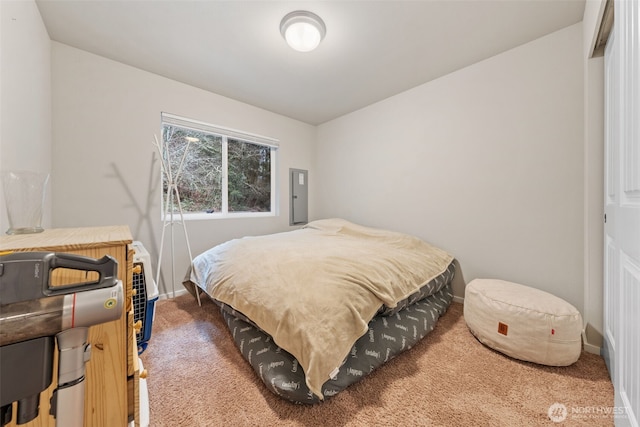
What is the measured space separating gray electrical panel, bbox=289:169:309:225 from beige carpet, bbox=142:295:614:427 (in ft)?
7.21

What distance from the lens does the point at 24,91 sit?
134 centimetres

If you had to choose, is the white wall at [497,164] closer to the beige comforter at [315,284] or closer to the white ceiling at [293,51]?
the white ceiling at [293,51]

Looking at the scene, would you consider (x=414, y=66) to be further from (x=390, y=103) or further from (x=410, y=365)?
(x=410, y=365)

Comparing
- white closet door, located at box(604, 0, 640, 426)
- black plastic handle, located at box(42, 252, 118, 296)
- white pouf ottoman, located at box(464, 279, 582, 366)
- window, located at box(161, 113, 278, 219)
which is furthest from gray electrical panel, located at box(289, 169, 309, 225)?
white closet door, located at box(604, 0, 640, 426)

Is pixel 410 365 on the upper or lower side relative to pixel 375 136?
lower

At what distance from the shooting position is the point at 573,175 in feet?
5.61

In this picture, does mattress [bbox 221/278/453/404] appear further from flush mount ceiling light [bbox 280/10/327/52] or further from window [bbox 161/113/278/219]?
flush mount ceiling light [bbox 280/10/327/52]

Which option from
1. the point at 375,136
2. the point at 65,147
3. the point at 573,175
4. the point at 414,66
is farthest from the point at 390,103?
the point at 65,147

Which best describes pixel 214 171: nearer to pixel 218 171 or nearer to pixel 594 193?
pixel 218 171

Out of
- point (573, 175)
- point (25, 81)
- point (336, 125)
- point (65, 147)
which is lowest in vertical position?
point (573, 175)

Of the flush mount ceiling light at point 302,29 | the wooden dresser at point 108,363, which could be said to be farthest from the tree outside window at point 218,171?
the wooden dresser at point 108,363

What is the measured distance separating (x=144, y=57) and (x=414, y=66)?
2.48m

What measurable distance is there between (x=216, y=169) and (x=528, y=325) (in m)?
3.20

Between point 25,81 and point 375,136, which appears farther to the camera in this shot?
point 375,136
